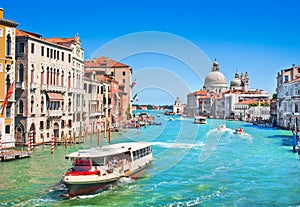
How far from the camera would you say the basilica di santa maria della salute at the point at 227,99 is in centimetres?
8653

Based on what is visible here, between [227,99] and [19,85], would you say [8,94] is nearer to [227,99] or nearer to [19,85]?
[19,85]

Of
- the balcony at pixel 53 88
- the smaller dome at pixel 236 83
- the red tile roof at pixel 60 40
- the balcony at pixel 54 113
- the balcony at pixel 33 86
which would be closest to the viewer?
the balcony at pixel 33 86

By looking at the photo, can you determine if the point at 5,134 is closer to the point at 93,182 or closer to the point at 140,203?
the point at 93,182

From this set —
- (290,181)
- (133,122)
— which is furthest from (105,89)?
(290,181)

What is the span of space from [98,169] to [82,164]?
2.20 feet

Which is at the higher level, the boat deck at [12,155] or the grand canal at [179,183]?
the boat deck at [12,155]

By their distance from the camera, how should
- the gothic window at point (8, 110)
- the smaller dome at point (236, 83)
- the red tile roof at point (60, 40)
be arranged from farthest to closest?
1. the smaller dome at point (236, 83)
2. the red tile roof at point (60, 40)
3. the gothic window at point (8, 110)

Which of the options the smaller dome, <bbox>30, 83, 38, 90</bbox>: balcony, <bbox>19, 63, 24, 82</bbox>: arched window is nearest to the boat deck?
<bbox>30, 83, 38, 90</bbox>: balcony

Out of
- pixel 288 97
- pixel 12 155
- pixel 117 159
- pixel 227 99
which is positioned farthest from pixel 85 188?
pixel 227 99

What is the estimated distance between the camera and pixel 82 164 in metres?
15.0

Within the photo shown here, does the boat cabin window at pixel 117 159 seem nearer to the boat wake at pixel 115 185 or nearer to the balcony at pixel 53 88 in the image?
the boat wake at pixel 115 185

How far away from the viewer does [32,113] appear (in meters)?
27.0

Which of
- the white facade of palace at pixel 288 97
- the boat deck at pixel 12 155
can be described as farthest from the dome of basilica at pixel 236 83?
the boat deck at pixel 12 155

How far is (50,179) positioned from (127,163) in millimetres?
3505
